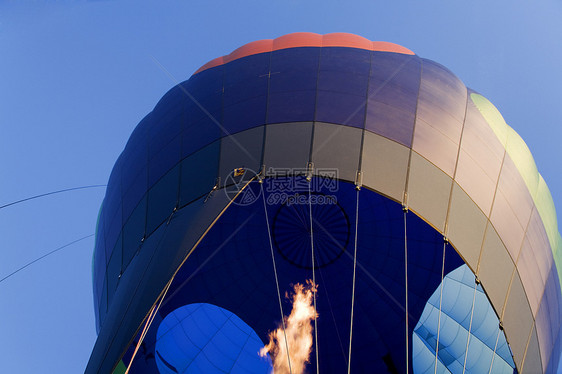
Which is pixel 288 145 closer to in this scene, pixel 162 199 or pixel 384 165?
pixel 384 165

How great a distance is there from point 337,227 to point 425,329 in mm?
2671

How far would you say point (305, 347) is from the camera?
9.32m

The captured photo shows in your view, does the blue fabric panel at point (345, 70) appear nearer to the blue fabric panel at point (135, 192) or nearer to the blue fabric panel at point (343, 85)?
the blue fabric panel at point (343, 85)

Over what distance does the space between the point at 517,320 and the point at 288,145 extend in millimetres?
3796

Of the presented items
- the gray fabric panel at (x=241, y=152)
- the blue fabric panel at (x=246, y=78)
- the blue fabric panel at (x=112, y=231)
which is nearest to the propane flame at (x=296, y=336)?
the blue fabric panel at (x=112, y=231)

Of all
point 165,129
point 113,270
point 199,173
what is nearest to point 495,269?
point 199,173

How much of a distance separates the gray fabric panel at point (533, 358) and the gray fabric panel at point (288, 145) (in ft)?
13.0

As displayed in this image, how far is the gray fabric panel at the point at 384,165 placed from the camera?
5516 mm

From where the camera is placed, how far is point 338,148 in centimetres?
565

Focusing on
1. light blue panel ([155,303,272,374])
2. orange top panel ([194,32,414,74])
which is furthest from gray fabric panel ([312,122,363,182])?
light blue panel ([155,303,272,374])

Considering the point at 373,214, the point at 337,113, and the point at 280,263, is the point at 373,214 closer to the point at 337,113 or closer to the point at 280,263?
the point at 280,263

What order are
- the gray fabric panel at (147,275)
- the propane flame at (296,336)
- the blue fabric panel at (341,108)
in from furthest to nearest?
the propane flame at (296,336), the blue fabric panel at (341,108), the gray fabric panel at (147,275)

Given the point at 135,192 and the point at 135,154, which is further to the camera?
the point at 135,154

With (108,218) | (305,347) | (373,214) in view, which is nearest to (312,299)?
(305,347)
